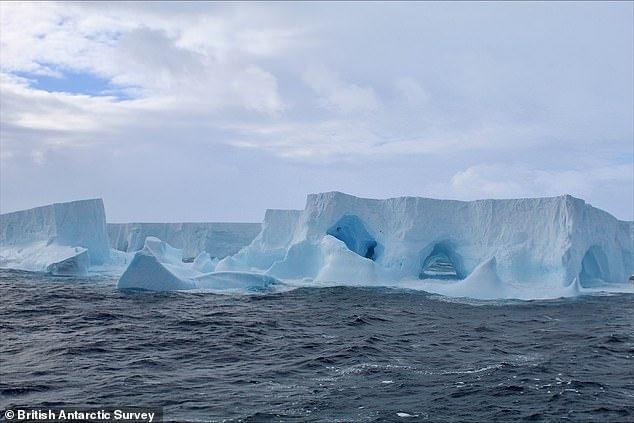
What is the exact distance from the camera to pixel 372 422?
5.66 m

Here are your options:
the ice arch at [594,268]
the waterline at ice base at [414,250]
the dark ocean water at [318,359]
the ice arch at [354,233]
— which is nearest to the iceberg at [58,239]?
the waterline at ice base at [414,250]

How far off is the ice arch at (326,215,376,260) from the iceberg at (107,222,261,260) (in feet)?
24.0

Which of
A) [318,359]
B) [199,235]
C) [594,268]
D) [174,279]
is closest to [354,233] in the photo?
[594,268]

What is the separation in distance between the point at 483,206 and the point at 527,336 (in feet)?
33.4

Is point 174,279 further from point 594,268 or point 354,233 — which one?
point 594,268

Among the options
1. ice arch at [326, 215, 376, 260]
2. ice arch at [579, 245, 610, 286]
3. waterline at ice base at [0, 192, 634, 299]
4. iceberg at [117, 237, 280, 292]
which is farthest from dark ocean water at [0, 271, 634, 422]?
ice arch at [326, 215, 376, 260]

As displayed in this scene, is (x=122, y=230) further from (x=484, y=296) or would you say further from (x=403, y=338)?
(x=403, y=338)

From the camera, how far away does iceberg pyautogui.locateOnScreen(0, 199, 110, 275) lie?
21453 millimetres

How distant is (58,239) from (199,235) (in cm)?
920

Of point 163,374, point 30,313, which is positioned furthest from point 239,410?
point 30,313

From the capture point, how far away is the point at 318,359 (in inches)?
328

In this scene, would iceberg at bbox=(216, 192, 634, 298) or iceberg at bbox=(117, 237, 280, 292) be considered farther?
iceberg at bbox=(216, 192, 634, 298)

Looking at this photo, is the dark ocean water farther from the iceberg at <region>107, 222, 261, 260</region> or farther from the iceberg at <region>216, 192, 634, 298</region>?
the iceberg at <region>107, 222, 261, 260</region>

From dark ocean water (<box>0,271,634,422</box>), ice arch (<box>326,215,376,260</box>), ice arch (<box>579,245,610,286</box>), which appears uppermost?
ice arch (<box>326,215,376,260</box>)
